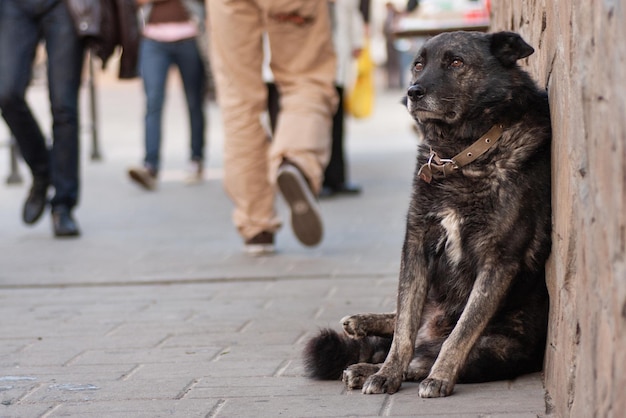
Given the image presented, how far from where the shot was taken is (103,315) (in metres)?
5.21

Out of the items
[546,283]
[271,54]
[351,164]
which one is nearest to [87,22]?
[271,54]

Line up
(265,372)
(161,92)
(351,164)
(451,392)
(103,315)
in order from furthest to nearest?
(351,164) → (161,92) → (103,315) → (265,372) → (451,392)

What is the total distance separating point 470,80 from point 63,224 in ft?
14.6

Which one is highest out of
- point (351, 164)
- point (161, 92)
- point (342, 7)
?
point (342, 7)

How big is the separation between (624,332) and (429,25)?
6.93m

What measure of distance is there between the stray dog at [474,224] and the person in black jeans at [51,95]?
3.91 m

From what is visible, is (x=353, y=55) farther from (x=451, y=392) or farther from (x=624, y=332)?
(x=624, y=332)

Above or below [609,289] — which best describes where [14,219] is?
below

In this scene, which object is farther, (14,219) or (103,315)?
(14,219)

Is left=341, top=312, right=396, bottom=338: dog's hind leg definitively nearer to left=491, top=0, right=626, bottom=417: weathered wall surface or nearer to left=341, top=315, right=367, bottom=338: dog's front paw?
left=341, top=315, right=367, bottom=338: dog's front paw

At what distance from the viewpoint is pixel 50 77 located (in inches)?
Result: 287

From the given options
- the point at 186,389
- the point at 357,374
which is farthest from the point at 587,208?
the point at 186,389

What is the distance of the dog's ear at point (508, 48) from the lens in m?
3.69

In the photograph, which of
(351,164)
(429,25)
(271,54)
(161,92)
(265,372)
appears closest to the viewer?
(265,372)
